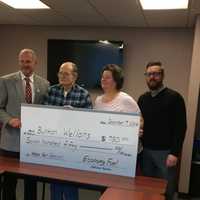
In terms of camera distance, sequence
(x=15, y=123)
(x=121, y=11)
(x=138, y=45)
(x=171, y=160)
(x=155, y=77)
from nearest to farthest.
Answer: (x=15, y=123), (x=171, y=160), (x=155, y=77), (x=121, y=11), (x=138, y=45)

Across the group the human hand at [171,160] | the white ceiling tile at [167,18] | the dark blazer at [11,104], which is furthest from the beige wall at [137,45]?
the dark blazer at [11,104]

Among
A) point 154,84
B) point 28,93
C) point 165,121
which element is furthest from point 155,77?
point 28,93

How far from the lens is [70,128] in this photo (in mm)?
2193

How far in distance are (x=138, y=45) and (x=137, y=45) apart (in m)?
0.02

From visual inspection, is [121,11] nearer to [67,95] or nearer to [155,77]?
[155,77]

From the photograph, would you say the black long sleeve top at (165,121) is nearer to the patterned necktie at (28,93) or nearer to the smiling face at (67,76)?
the smiling face at (67,76)

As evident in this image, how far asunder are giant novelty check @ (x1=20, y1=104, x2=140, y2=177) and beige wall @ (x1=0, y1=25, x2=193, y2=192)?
254cm

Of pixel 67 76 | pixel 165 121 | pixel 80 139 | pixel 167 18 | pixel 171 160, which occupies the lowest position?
pixel 171 160

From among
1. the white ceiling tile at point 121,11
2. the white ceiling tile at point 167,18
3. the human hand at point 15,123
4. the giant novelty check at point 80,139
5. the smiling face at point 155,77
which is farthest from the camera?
the white ceiling tile at point 167,18

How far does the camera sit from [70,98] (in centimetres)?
252

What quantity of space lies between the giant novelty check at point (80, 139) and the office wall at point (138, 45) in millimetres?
2581

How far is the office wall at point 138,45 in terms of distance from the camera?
4414 millimetres

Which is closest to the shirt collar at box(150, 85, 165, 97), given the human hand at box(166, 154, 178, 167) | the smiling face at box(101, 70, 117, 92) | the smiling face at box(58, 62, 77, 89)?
the smiling face at box(101, 70, 117, 92)

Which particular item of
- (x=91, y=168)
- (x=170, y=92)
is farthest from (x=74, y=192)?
(x=170, y=92)
